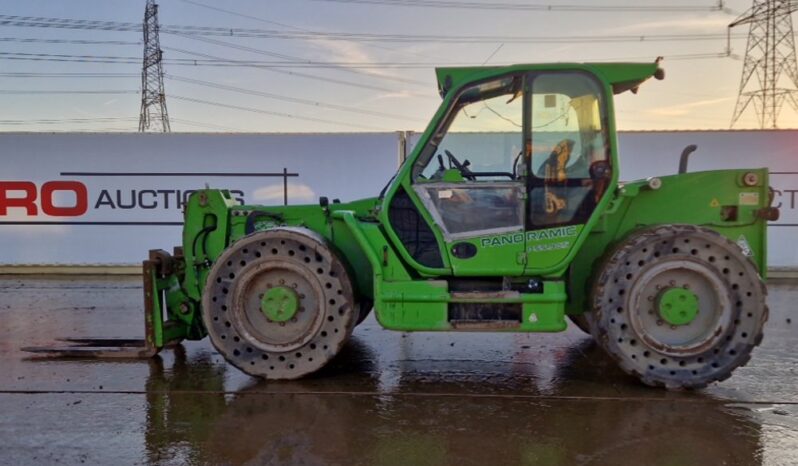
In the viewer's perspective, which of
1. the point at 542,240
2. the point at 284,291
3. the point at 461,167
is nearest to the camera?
the point at 542,240

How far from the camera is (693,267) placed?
4.22 metres

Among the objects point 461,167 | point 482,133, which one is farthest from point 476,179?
point 482,133

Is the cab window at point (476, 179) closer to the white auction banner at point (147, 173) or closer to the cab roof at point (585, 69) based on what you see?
the cab roof at point (585, 69)

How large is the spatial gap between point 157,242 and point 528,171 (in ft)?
26.9

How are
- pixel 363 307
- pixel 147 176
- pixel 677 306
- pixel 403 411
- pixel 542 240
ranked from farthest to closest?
pixel 147 176, pixel 363 307, pixel 542 240, pixel 677 306, pixel 403 411

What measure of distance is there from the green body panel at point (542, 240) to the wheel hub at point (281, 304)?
0.05 metres

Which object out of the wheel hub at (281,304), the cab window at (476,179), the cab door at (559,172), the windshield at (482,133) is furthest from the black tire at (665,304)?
the wheel hub at (281,304)

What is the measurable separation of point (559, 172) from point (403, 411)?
202cm

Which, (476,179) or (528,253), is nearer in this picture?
(528,253)

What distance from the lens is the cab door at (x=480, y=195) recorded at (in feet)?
14.4

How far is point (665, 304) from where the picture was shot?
168 inches

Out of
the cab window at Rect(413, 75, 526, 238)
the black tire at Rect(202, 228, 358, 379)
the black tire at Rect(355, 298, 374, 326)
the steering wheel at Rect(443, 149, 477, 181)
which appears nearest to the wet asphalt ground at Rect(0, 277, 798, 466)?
the black tire at Rect(202, 228, 358, 379)

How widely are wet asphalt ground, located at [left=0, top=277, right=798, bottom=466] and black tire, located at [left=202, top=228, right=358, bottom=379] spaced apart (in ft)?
0.71

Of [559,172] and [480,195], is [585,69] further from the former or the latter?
[480,195]
